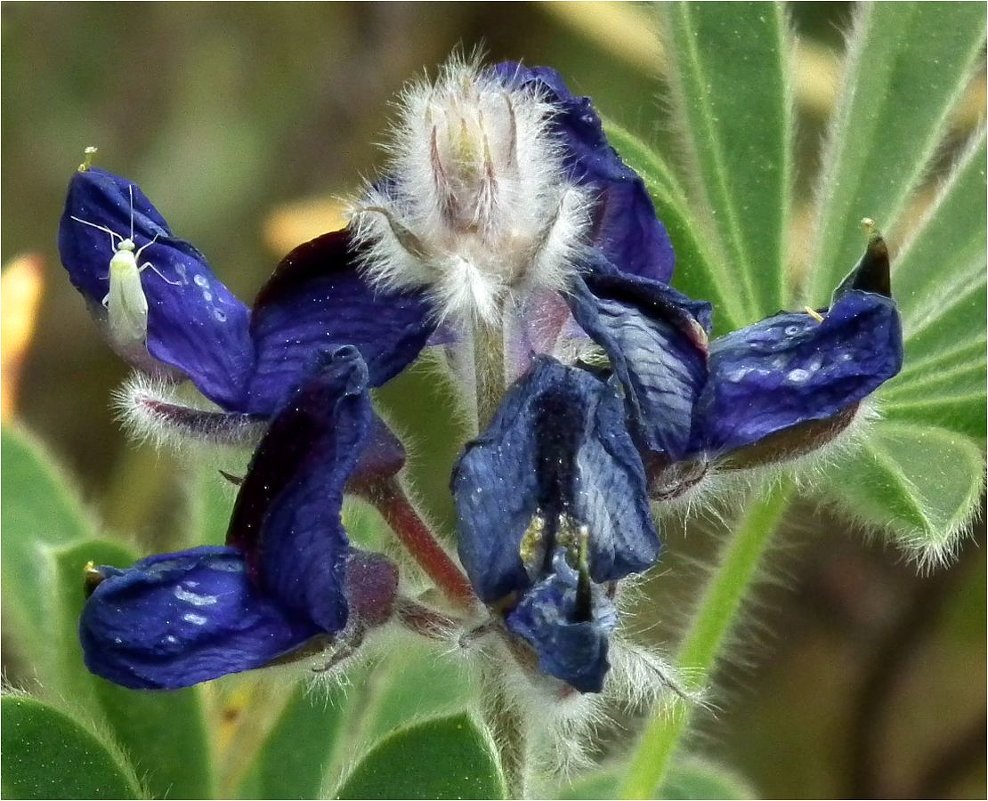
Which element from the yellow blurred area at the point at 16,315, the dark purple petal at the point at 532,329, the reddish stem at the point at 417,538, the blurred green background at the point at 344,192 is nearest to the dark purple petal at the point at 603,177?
the dark purple petal at the point at 532,329

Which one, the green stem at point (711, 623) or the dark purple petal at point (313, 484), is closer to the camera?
the dark purple petal at point (313, 484)

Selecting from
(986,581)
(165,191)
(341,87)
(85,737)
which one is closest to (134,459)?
(165,191)

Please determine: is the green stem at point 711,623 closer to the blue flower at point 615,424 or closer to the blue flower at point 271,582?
the blue flower at point 615,424

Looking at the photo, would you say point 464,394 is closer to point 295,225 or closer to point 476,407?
point 476,407

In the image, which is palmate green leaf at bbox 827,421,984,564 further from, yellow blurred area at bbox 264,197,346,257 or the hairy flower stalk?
yellow blurred area at bbox 264,197,346,257

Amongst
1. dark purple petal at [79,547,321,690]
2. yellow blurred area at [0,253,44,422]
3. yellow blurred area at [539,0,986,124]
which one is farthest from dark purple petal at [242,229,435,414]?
yellow blurred area at [539,0,986,124]
